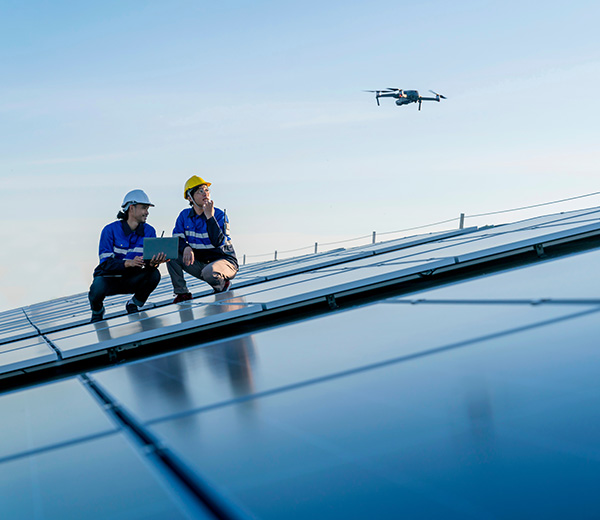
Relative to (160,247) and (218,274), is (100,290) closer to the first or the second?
(160,247)

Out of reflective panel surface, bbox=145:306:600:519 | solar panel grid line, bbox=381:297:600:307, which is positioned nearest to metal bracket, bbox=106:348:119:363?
solar panel grid line, bbox=381:297:600:307

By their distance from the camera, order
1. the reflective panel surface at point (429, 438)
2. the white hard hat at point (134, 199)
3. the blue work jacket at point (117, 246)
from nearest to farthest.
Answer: the reflective panel surface at point (429, 438)
the white hard hat at point (134, 199)
the blue work jacket at point (117, 246)

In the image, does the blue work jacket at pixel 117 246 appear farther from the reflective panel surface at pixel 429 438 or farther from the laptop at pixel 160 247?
the reflective panel surface at pixel 429 438

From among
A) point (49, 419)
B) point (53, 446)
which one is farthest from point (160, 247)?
point (53, 446)

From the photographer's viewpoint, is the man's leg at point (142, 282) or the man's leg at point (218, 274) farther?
the man's leg at point (218, 274)

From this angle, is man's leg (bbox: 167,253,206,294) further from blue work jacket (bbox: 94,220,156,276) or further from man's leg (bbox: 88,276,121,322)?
man's leg (bbox: 88,276,121,322)

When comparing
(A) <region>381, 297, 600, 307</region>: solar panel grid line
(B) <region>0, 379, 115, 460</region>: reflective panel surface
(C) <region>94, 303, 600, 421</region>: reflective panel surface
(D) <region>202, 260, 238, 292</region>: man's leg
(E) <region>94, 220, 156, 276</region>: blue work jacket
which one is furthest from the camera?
(D) <region>202, 260, 238, 292</region>: man's leg

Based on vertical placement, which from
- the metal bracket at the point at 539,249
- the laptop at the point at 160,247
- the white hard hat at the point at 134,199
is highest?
the white hard hat at the point at 134,199

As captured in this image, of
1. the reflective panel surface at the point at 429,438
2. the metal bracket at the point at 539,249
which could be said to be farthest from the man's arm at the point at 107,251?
the reflective panel surface at the point at 429,438
